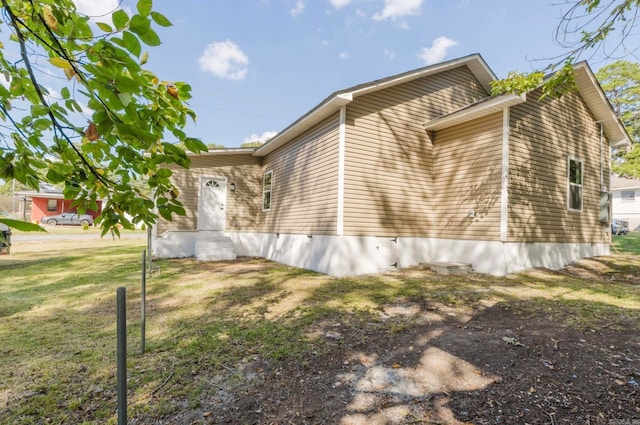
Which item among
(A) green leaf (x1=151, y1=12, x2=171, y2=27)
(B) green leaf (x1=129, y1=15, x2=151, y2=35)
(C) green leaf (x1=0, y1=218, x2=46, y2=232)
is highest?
(A) green leaf (x1=151, y1=12, x2=171, y2=27)

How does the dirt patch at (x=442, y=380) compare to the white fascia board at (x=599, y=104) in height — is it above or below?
below

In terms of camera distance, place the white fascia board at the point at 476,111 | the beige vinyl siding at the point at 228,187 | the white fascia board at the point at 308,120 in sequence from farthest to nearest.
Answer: the beige vinyl siding at the point at 228,187, the white fascia board at the point at 308,120, the white fascia board at the point at 476,111

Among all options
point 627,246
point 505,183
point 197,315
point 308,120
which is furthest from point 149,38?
point 627,246

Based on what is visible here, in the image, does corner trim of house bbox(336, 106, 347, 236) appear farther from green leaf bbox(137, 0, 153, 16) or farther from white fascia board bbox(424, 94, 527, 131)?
green leaf bbox(137, 0, 153, 16)

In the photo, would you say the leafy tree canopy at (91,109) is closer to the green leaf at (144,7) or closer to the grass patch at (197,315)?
the green leaf at (144,7)

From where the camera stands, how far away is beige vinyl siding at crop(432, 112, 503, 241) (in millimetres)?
7438

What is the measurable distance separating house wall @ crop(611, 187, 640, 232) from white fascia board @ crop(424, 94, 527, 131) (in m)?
31.6

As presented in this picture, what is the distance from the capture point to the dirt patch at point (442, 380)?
7.52 feet

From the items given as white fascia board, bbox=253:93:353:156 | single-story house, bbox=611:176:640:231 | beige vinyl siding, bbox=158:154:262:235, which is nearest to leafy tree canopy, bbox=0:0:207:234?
white fascia board, bbox=253:93:353:156

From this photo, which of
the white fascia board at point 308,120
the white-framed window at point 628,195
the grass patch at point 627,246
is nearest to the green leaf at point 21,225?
the white fascia board at point 308,120

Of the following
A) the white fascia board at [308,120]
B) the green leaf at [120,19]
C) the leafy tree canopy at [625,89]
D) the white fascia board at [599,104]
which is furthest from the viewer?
the leafy tree canopy at [625,89]

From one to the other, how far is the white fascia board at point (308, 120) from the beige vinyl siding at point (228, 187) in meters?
0.84

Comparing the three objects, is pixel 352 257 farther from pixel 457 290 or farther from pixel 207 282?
pixel 207 282

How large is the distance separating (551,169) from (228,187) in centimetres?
1016
